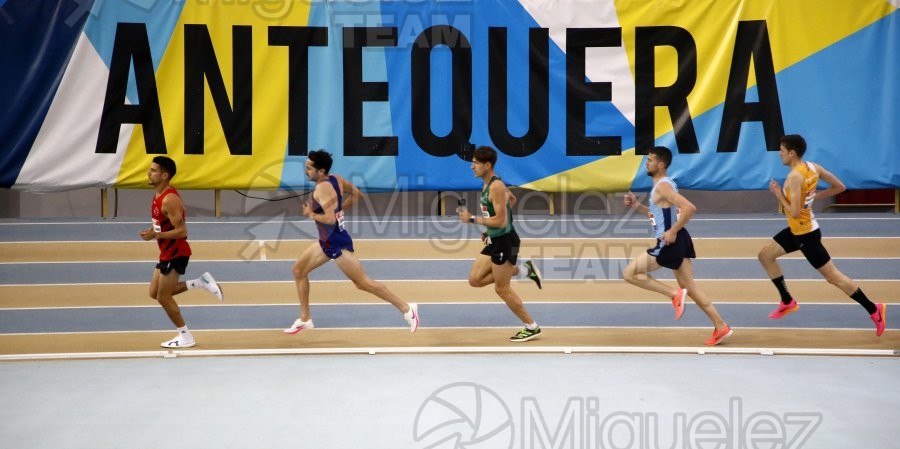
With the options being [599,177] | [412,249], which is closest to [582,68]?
[599,177]

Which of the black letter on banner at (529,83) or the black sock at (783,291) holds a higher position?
the black letter on banner at (529,83)

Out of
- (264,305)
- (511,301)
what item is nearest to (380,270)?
(264,305)

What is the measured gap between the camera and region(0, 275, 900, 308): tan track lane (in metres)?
8.73

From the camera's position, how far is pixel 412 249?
970 cm

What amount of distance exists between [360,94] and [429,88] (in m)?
0.80

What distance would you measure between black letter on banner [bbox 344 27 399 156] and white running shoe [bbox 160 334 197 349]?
348cm

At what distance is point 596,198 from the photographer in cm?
1161

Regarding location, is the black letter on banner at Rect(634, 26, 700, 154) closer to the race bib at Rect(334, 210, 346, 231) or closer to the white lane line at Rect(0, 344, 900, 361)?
the white lane line at Rect(0, 344, 900, 361)

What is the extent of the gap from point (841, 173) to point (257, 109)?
6.64 m

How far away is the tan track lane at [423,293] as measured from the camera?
873 centimetres

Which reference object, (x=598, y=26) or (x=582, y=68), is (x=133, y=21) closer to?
(x=582, y=68)

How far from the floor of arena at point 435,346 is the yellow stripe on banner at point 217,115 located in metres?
0.53

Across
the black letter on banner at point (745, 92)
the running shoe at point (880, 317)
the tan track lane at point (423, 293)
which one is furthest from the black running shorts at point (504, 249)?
the black letter on banner at point (745, 92)

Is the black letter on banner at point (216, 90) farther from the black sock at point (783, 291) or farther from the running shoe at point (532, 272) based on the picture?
the black sock at point (783, 291)
